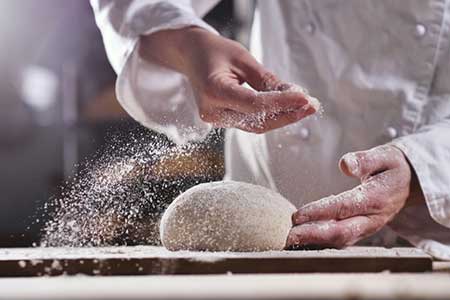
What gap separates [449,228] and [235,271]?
2.08 ft

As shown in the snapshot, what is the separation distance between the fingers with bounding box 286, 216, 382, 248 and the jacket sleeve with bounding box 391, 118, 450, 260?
0.16m

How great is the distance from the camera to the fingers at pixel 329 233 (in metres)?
1.21

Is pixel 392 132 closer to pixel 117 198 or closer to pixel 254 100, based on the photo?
pixel 254 100

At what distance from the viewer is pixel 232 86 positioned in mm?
1312

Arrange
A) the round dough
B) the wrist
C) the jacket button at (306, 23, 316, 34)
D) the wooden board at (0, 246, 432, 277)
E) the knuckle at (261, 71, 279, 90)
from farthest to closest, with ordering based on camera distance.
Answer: the jacket button at (306, 23, 316, 34) < the wrist < the knuckle at (261, 71, 279, 90) < the round dough < the wooden board at (0, 246, 432, 277)

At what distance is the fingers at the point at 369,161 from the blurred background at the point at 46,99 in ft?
5.25

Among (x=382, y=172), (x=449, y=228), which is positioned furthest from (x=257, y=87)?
(x=449, y=228)

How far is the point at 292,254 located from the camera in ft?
3.59

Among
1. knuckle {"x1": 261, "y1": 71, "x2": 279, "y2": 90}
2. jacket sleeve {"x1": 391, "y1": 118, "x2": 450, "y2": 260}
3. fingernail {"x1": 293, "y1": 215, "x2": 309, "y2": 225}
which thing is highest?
knuckle {"x1": 261, "y1": 71, "x2": 279, "y2": 90}

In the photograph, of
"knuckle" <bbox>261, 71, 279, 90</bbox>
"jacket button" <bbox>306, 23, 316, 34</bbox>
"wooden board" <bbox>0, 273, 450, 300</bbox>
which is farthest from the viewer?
"jacket button" <bbox>306, 23, 316, 34</bbox>

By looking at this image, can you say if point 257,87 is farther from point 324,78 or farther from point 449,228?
point 449,228

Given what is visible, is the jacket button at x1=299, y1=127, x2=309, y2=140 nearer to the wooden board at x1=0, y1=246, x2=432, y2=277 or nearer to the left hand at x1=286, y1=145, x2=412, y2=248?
the left hand at x1=286, y1=145, x2=412, y2=248

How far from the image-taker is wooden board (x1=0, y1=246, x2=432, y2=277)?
101 centimetres

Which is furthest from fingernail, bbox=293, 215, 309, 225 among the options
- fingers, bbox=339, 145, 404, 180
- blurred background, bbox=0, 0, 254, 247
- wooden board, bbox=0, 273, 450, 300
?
blurred background, bbox=0, 0, 254, 247
